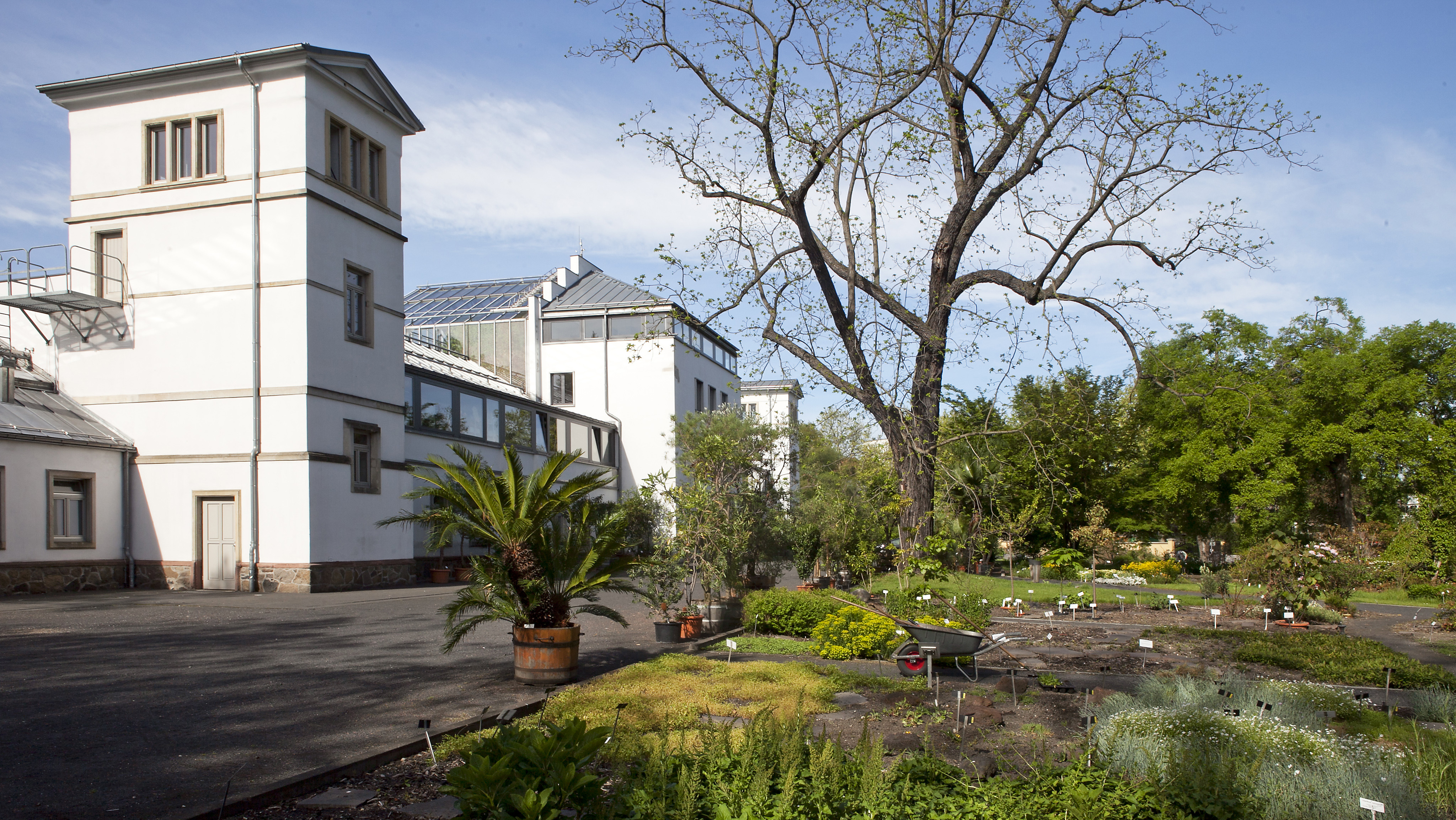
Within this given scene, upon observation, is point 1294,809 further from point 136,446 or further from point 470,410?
point 470,410

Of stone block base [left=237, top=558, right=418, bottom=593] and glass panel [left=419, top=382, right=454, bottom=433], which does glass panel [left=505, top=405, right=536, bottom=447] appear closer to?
glass panel [left=419, top=382, right=454, bottom=433]

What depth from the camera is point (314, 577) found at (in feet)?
62.7

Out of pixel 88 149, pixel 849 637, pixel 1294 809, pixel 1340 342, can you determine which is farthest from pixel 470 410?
pixel 1340 342

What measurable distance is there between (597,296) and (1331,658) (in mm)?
32324

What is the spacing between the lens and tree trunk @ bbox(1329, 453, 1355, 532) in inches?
1363

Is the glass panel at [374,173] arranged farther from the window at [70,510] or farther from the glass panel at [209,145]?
the window at [70,510]

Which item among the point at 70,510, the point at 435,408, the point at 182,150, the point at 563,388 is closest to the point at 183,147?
the point at 182,150

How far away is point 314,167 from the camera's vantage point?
2006 centimetres

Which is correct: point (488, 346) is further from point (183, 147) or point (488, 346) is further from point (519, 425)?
point (183, 147)

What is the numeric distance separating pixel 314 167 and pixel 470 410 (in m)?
9.60

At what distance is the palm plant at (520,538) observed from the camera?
8734 millimetres

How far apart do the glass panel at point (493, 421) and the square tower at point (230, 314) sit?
7096 mm

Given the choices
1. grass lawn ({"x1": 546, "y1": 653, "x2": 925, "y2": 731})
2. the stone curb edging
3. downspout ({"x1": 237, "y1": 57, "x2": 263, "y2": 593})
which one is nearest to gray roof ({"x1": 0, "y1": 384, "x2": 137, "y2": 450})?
downspout ({"x1": 237, "y1": 57, "x2": 263, "y2": 593})

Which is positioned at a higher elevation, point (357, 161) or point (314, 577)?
point (357, 161)
